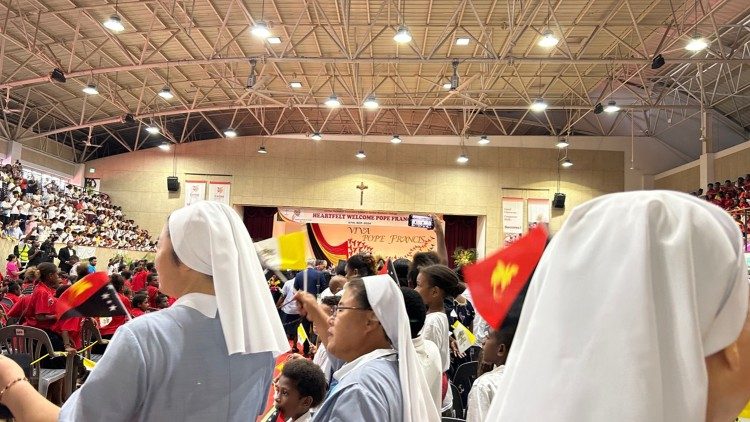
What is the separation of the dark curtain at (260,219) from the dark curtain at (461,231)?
665cm

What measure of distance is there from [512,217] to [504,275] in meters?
20.9

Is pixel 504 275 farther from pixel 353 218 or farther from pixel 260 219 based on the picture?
pixel 260 219

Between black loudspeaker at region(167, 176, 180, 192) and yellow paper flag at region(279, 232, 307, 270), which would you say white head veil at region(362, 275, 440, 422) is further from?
black loudspeaker at region(167, 176, 180, 192)

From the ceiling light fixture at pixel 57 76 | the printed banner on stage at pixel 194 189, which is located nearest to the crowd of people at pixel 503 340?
the ceiling light fixture at pixel 57 76

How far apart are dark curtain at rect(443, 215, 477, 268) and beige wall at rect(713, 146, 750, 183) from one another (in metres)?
8.30

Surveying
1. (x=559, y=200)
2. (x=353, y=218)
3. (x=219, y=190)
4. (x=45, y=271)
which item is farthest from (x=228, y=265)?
(x=219, y=190)

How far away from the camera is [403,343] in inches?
76.0

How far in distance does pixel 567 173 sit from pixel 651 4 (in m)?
9.82

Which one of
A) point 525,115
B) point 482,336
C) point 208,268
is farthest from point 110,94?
point 208,268

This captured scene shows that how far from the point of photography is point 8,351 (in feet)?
16.0

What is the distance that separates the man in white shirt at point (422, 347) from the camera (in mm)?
2553

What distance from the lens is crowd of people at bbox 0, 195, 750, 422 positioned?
0.65 metres

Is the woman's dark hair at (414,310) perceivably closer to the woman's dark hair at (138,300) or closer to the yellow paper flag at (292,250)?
the yellow paper flag at (292,250)

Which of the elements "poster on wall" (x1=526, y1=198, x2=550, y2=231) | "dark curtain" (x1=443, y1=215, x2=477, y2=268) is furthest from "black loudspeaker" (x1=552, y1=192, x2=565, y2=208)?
"dark curtain" (x1=443, y1=215, x2=477, y2=268)
